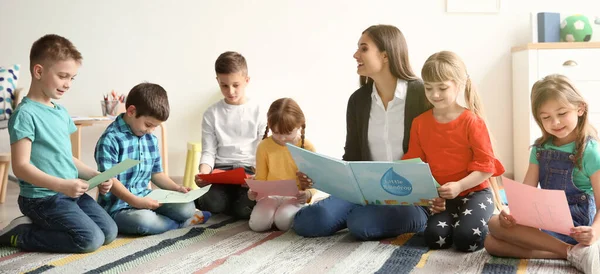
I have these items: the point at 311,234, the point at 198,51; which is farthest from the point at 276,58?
the point at 311,234

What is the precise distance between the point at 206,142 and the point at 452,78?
1.08m

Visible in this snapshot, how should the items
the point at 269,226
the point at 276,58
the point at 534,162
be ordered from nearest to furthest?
the point at 534,162 → the point at 269,226 → the point at 276,58

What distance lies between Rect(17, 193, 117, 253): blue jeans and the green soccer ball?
248 cm

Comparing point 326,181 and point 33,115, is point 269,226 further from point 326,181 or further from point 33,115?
point 33,115

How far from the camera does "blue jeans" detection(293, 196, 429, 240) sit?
6.93 ft

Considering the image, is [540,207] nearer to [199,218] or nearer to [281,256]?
[281,256]

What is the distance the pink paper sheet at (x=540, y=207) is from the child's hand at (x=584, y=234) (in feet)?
0.05

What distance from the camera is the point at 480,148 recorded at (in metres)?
1.98

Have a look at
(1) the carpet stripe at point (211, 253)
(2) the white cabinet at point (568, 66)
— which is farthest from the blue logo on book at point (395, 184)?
(2) the white cabinet at point (568, 66)

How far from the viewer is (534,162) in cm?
194

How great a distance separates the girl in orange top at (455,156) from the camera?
1955 mm

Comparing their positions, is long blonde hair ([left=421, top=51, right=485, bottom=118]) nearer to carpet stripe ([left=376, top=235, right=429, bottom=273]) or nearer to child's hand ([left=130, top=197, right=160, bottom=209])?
carpet stripe ([left=376, top=235, right=429, bottom=273])

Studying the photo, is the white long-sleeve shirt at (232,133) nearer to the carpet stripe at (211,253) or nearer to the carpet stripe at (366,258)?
the carpet stripe at (211,253)

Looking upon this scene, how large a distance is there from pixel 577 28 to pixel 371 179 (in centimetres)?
205
